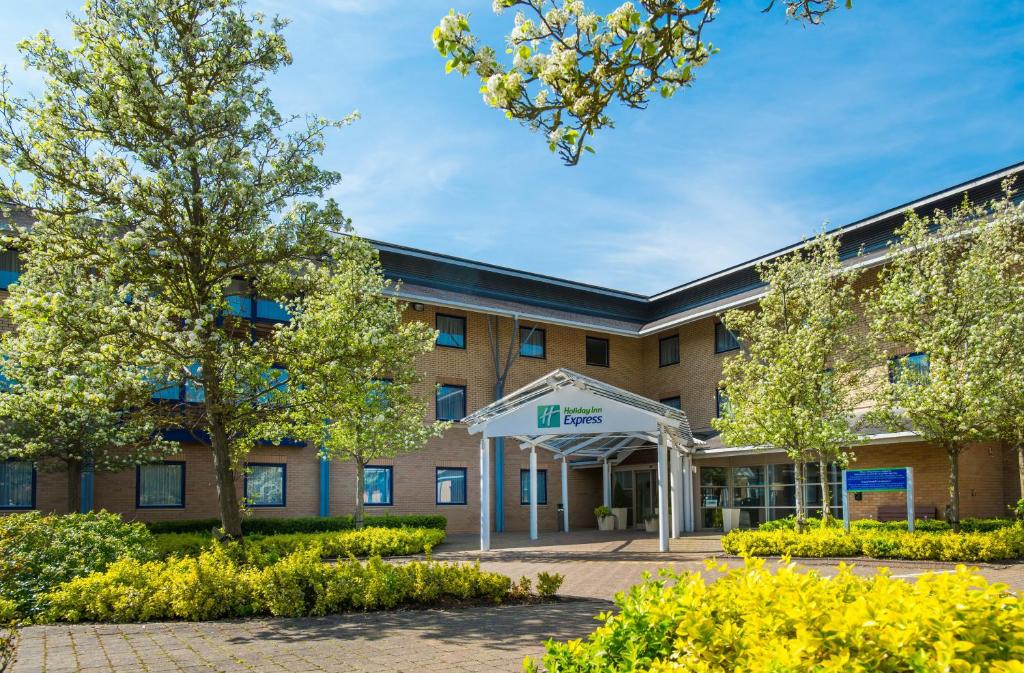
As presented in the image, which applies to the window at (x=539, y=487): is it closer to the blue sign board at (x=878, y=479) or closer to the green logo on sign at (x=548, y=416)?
the green logo on sign at (x=548, y=416)

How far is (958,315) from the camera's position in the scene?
53.5ft

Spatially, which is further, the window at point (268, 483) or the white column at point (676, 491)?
the window at point (268, 483)

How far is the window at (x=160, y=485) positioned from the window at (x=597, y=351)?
1494 cm

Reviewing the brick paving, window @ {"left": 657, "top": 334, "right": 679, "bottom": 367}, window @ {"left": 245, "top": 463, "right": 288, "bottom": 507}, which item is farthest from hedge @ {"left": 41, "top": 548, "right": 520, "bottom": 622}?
window @ {"left": 657, "top": 334, "right": 679, "bottom": 367}

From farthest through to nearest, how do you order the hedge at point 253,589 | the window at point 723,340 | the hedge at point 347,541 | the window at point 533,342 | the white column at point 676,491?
1. the window at point 533,342
2. the window at point 723,340
3. the white column at point 676,491
4. the hedge at point 347,541
5. the hedge at point 253,589

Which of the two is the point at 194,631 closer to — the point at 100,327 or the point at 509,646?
the point at 509,646

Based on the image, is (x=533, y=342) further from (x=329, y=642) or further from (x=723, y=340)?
(x=329, y=642)

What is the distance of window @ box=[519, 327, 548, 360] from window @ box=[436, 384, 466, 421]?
9.87 feet

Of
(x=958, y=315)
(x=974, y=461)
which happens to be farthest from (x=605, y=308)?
(x=958, y=315)

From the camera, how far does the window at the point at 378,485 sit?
26422 mm

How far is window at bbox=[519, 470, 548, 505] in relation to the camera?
2952 centimetres

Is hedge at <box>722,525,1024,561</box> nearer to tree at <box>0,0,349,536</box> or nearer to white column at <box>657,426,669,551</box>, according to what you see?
white column at <box>657,426,669,551</box>

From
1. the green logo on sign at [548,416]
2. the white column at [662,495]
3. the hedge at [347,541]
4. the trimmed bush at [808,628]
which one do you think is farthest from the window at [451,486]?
the trimmed bush at [808,628]

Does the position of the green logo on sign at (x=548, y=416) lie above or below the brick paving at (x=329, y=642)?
above
